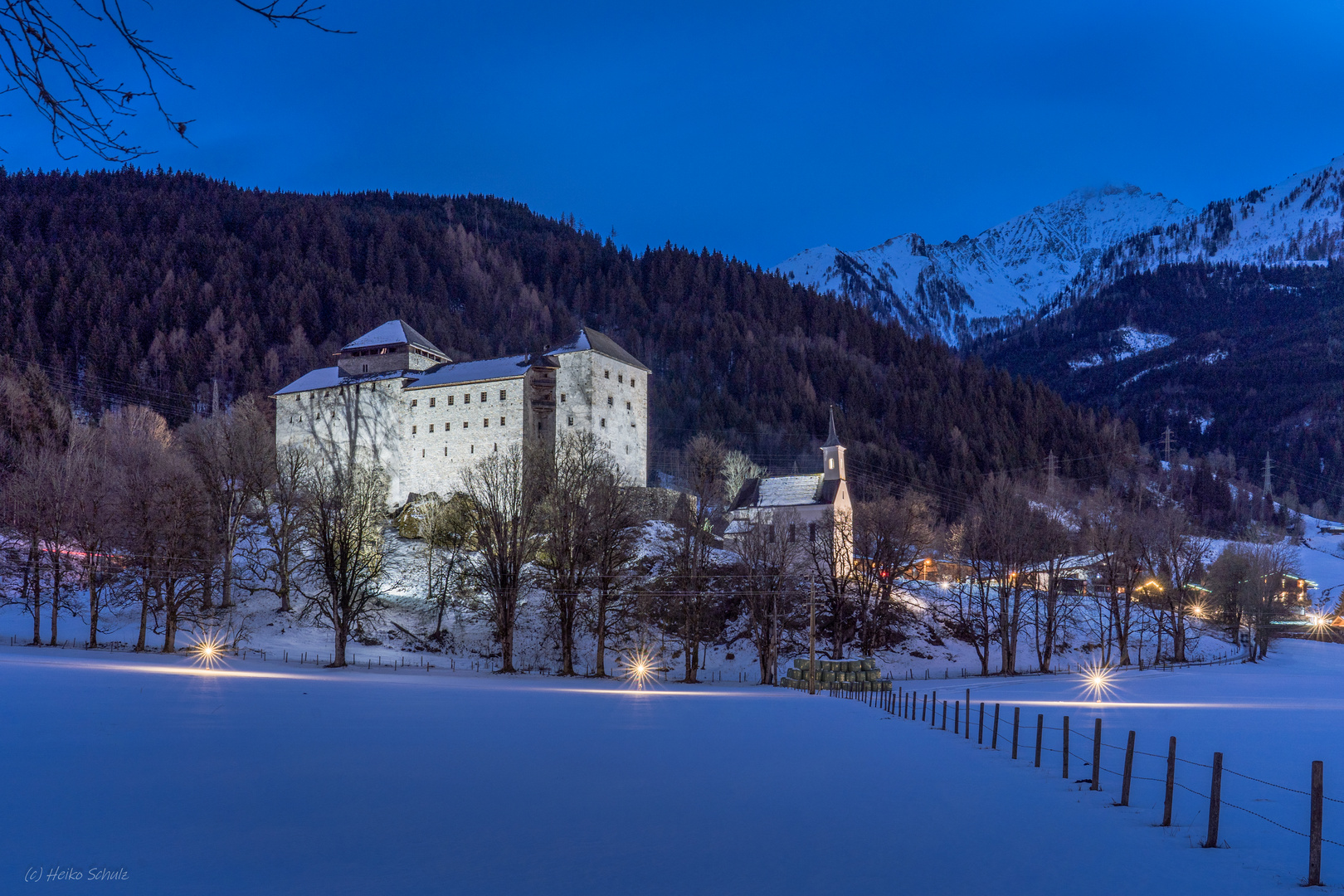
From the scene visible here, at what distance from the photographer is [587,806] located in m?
11.7

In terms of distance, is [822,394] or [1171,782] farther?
[822,394]

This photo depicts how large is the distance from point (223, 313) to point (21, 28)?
481 ft

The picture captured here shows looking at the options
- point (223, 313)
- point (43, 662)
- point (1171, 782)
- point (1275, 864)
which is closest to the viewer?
point (1275, 864)

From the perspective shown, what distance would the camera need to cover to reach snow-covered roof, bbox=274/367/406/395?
85062mm

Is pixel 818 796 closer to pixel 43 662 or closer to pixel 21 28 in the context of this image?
pixel 21 28

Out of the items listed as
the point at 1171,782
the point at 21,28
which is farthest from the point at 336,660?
the point at 21,28

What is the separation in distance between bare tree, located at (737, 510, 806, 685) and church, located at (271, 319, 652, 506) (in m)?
22.2

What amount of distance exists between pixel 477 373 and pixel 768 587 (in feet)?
124

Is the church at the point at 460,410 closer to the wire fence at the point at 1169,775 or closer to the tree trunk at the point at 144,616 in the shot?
the tree trunk at the point at 144,616

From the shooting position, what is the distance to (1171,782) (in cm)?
1213

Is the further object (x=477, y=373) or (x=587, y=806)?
(x=477, y=373)

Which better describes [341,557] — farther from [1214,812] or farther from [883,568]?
[1214,812]

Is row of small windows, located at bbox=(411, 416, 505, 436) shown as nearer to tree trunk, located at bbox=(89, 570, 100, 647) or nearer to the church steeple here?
the church steeple

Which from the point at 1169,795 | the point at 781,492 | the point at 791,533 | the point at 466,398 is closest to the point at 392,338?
the point at 466,398
